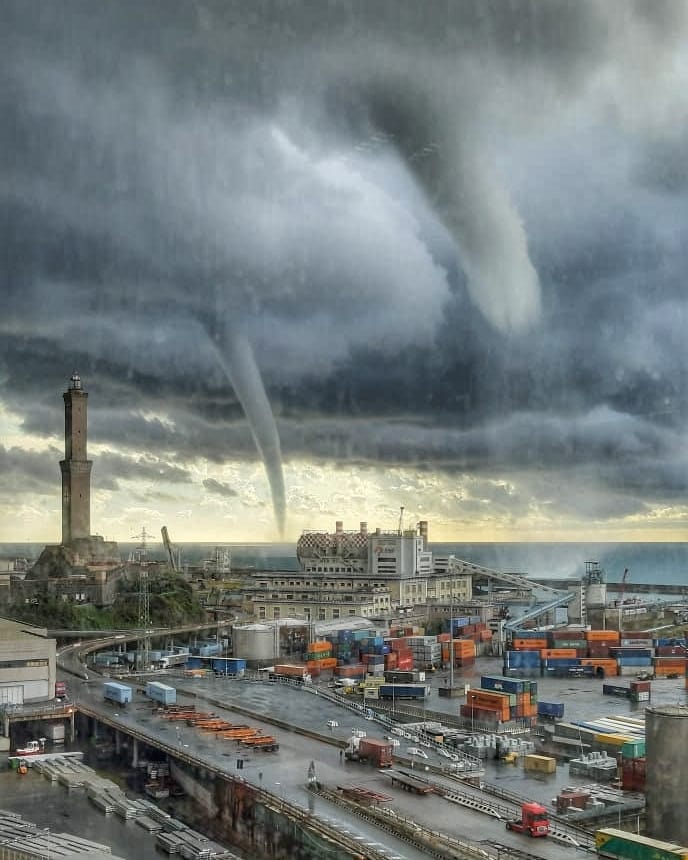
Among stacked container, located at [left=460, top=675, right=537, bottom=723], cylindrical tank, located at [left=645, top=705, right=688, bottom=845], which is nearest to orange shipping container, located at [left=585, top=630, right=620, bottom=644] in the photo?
stacked container, located at [left=460, top=675, right=537, bottom=723]

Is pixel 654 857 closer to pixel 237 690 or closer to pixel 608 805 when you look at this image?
pixel 608 805

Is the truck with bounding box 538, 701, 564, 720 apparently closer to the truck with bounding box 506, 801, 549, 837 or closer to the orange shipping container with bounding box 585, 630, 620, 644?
the truck with bounding box 506, 801, 549, 837

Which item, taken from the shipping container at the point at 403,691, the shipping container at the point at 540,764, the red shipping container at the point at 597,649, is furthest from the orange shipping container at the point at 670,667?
the shipping container at the point at 540,764

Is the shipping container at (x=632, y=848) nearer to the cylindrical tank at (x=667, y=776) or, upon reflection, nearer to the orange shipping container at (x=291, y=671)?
the cylindrical tank at (x=667, y=776)

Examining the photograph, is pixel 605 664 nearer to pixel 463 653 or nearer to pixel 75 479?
pixel 463 653

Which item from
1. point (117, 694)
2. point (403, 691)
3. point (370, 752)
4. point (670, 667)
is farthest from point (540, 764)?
point (670, 667)

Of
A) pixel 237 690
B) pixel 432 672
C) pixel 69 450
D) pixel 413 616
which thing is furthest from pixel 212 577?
pixel 237 690
